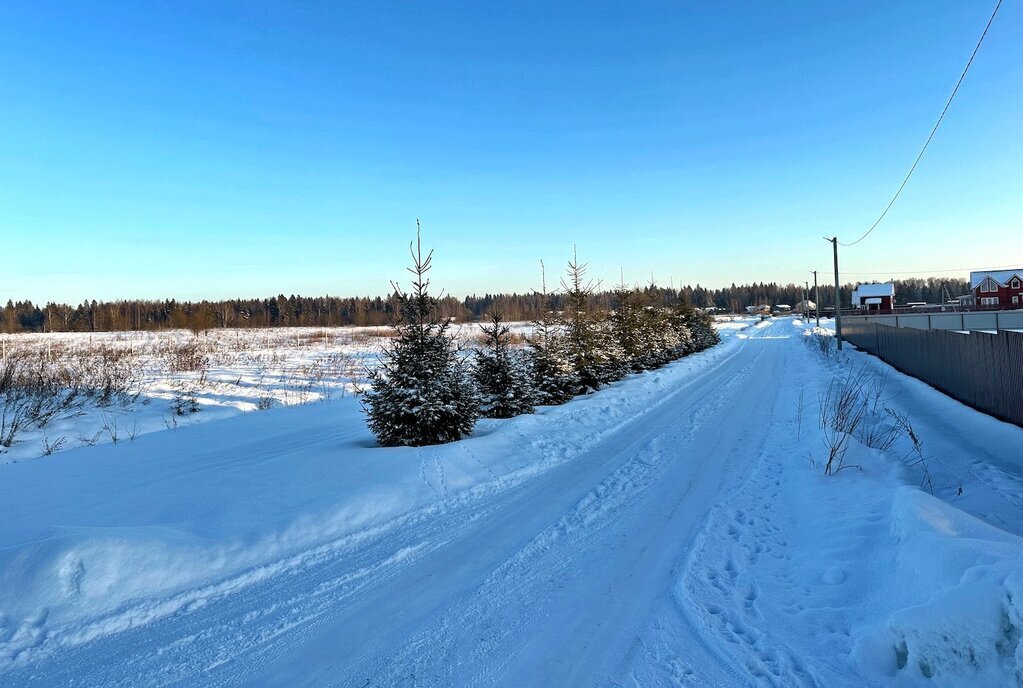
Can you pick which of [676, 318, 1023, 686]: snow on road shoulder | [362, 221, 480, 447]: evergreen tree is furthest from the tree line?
[676, 318, 1023, 686]: snow on road shoulder

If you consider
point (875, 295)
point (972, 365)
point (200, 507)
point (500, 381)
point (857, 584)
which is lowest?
point (857, 584)

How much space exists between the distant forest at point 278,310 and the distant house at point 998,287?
3701cm

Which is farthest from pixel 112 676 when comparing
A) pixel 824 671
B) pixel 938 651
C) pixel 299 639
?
pixel 938 651

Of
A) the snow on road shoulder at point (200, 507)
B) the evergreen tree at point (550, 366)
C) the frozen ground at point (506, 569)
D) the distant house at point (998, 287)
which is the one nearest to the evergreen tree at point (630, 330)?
the evergreen tree at point (550, 366)

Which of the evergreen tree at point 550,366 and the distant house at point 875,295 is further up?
the distant house at point 875,295

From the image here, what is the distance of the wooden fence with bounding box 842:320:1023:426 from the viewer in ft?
35.2

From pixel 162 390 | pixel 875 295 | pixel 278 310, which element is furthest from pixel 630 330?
pixel 278 310

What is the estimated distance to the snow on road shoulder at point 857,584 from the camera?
2.95m

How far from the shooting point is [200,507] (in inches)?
226

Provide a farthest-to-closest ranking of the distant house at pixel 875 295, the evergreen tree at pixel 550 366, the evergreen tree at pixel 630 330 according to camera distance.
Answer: the distant house at pixel 875 295, the evergreen tree at pixel 630 330, the evergreen tree at pixel 550 366

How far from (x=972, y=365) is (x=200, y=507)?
1629 cm

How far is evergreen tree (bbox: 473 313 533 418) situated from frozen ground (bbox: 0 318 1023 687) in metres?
3.77

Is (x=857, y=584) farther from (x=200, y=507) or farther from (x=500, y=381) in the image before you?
(x=500, y=381)

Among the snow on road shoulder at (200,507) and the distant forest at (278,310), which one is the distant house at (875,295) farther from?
the snow on road shoulder at (200,507)
